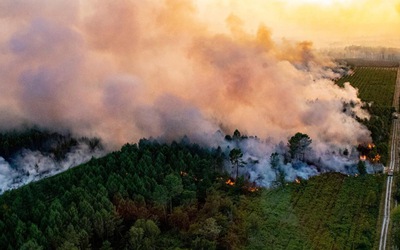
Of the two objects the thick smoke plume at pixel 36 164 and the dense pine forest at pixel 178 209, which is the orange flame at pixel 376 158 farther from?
the thick smoke plume at pixel 36 164

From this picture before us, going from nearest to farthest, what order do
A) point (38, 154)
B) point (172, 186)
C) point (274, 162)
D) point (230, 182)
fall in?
point (172, 186), point (230, 182), point (274, 162), point (38, 154)

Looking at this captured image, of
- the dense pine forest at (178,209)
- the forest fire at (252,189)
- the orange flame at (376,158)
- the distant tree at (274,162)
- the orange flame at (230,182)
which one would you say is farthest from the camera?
the orange flame at (376,158)

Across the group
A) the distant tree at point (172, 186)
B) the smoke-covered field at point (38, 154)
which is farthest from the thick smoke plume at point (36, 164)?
the distant tree at point (172, 186)

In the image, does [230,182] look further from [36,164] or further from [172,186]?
[36,164]

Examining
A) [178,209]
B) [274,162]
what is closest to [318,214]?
[274,162]

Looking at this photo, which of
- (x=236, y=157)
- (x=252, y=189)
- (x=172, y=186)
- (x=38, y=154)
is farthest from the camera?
(x=38, y=154)

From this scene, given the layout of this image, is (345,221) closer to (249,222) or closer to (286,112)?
(249,222)

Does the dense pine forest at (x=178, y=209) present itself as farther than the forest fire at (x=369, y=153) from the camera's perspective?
No

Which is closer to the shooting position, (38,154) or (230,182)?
(230,182)

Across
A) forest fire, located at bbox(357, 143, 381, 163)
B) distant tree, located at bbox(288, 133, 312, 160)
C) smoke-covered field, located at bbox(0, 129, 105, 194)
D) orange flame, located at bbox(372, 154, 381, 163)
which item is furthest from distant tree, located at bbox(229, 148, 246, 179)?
smoke-covered field, located at bbox(0, 129, 105, 194)
